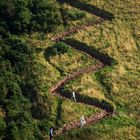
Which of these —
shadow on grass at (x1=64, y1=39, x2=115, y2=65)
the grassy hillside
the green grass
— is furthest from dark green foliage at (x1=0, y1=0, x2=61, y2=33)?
shadow on grass at (x1=64, y1=39, x2=115, y2=65)

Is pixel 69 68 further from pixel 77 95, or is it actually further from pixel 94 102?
pixel 94 102

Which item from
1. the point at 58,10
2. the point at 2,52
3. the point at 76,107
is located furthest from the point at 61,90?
the point at 58,10

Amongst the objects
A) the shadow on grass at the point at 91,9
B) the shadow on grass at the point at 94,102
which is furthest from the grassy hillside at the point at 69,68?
the shadow on grass at the point at 94,102

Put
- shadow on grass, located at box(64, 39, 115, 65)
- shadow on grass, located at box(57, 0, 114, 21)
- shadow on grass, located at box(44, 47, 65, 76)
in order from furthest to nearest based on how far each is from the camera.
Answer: shadow on grass, located at box(57, 0, 114, 21) < shadow on grass, located at box(64, 39, 115, 65) < shadow on grass, located at box(44, 47, 65, 76)

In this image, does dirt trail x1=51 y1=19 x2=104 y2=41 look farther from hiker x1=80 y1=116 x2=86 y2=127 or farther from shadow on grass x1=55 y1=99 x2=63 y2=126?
hiker x1=80 y1=116 x2=86 y2=127

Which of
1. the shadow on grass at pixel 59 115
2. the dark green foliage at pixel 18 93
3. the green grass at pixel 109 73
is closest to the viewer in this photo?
the dark green foliage at pixel 18 93

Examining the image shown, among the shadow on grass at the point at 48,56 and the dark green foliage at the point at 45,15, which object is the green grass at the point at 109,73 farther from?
the dark green foliage at the point at 45,15
